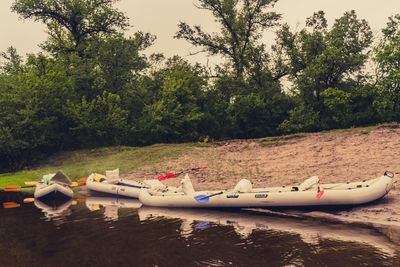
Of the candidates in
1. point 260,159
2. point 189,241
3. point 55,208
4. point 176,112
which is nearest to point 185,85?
point 176,112

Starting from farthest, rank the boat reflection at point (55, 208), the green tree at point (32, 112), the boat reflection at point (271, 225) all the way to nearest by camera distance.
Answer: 1. the green tree at point (32, 112)
2. the boat reflection at point (55, 208)
3. the boat reflection at point (271, 225)

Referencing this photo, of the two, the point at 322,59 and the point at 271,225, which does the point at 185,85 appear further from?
the point at 271,225

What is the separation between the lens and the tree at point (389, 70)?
24719 millimetres

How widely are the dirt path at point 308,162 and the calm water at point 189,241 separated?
2.13 m

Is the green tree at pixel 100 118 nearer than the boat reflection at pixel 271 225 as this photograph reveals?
No

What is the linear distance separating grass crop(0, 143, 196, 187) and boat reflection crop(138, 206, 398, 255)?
11725 mm

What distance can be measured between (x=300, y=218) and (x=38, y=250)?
8.45 meters

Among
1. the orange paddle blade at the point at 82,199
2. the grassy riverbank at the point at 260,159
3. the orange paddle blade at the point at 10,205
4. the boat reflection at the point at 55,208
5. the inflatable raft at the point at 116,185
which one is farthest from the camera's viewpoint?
the orange paddle blade at the point at 82,199

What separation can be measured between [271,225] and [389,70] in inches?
813

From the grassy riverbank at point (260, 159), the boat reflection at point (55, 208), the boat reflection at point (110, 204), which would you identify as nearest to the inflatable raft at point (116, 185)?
the boat reflection at point (110, 204)

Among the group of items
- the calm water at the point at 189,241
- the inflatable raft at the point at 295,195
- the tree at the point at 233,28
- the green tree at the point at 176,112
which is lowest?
the calm water at the point at 189,241

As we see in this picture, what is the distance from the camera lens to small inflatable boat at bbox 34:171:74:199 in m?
18.2

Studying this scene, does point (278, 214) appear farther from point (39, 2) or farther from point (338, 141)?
point (39, 2)

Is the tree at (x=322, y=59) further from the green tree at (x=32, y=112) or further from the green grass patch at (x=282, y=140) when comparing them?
the green tree at (x=32, y=112)
